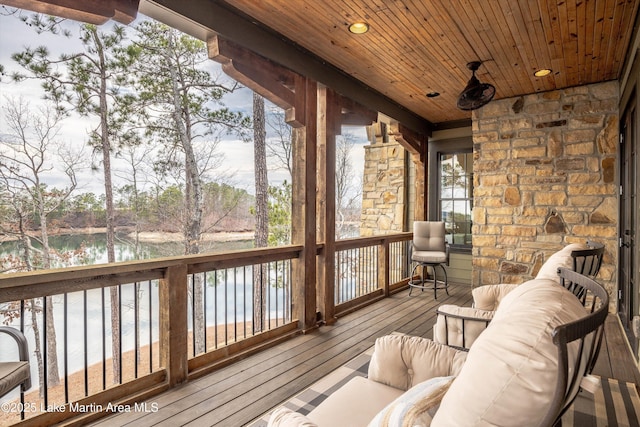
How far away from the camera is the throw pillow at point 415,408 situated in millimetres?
870

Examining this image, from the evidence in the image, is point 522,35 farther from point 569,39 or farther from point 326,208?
point 326,208

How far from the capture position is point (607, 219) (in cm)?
409

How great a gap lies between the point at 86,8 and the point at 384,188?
5.46 metres

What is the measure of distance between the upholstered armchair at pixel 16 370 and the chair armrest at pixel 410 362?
1.62 m

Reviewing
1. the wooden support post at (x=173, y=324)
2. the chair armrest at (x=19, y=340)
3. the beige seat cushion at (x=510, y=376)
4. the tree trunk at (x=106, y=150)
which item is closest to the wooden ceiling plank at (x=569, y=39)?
the beige seat cushion at (x=510, y=376)

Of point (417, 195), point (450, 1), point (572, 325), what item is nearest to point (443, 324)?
point (572, 325)

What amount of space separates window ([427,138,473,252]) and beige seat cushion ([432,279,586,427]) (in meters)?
5.49

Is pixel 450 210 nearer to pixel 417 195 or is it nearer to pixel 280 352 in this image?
pixel 417 195

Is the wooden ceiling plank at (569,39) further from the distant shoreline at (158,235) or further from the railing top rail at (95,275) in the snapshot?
the distant shoreline at (158,235)

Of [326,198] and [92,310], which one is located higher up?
[326,198]

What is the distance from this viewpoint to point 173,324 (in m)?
2.41

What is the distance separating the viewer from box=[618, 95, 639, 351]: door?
3.11 meters

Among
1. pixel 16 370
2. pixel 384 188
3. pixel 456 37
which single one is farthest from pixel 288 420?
pixel 384 188

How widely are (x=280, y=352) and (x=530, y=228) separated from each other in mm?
3705
